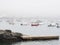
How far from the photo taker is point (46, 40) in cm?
1527

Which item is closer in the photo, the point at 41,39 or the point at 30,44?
the point at 30,44

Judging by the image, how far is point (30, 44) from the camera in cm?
1384

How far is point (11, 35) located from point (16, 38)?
0.45 m

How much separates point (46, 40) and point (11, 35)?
254cm

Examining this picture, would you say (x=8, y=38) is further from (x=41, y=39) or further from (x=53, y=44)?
(x=53, y=44)

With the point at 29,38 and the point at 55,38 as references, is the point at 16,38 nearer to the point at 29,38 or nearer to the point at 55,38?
the point at 29,38

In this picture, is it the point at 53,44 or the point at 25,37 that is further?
the point at 25,37

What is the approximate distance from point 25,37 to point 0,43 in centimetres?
209

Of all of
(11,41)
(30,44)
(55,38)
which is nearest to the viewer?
(30,44)

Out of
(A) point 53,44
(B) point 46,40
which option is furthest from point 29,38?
(A) point 53,44

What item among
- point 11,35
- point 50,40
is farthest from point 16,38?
point 50,40

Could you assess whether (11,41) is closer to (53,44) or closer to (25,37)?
(25,37)

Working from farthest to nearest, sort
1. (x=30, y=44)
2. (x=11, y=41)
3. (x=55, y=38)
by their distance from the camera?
(x=55, y=38) < (x=11, y=41) < (x=30, y=44)

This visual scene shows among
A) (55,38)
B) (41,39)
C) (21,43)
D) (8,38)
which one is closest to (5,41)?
(8,38)
